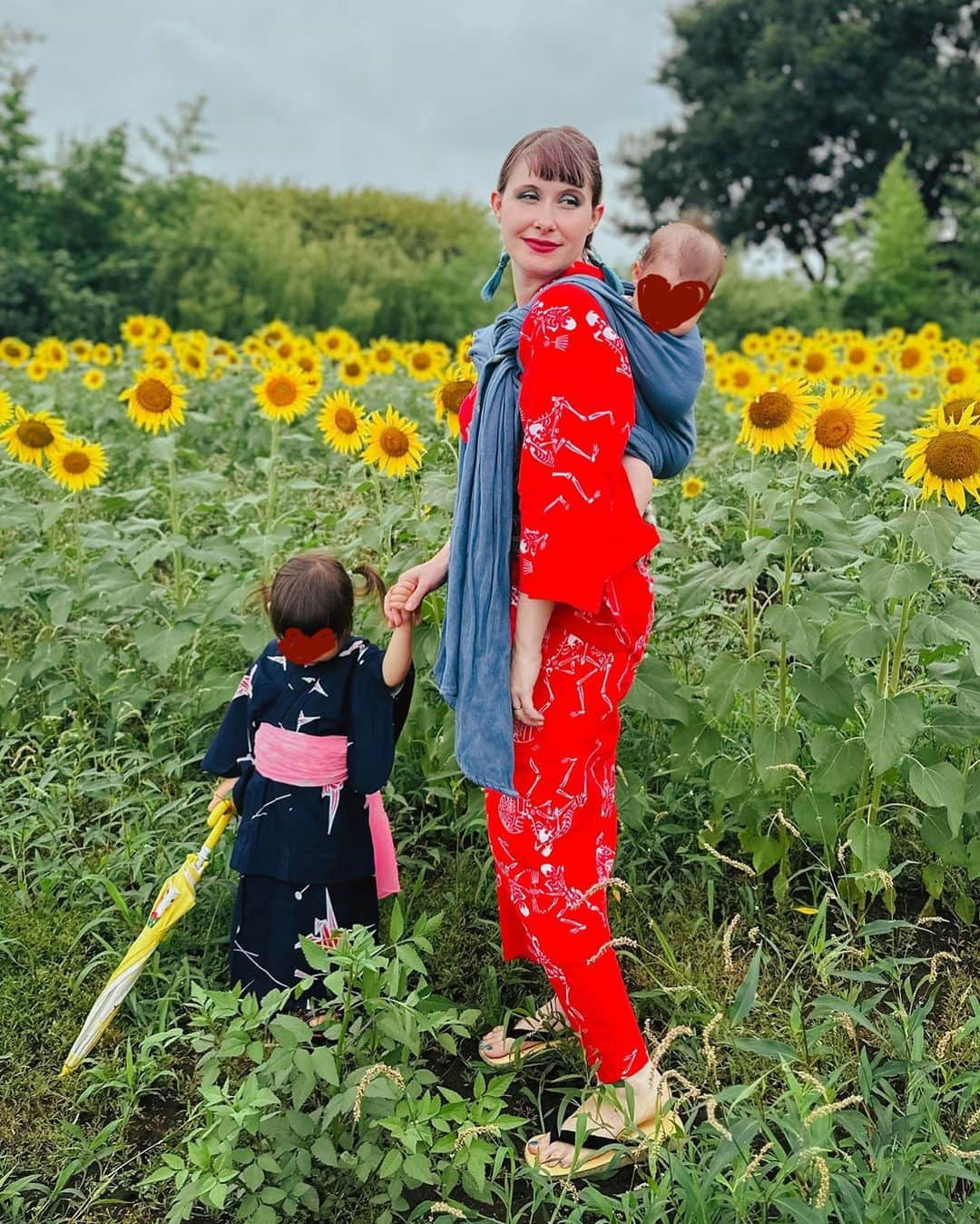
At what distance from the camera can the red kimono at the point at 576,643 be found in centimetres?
184

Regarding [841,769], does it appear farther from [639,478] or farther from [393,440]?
[393,440]

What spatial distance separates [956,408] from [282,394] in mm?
2022

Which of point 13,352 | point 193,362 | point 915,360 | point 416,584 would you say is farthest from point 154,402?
point 915,360

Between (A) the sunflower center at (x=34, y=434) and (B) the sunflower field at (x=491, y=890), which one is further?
(A) the sunflower center at (x=34, y=434)

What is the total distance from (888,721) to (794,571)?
94cm

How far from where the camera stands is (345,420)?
338 centimetres

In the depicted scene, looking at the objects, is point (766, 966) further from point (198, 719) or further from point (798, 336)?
point (798, 336)

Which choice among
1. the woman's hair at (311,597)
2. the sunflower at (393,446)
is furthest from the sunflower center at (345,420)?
the woman's hair at (311,597)

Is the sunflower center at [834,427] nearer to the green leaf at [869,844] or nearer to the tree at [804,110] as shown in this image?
the green leaf at [869,844]

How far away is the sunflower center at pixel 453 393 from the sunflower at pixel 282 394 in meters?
0.95

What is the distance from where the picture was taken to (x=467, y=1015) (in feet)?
6.48

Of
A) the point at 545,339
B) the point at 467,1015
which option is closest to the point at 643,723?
the point at 467,1015

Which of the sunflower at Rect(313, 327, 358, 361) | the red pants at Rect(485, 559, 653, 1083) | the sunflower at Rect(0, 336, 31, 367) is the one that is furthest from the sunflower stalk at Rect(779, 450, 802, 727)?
the sunflower at Rect(0, 336, 31, 367)

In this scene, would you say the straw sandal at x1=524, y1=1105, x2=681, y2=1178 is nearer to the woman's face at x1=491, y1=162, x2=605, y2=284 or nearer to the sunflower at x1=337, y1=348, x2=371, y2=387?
the woman's face at x1=491, y1=162, x2=605, y2=284
